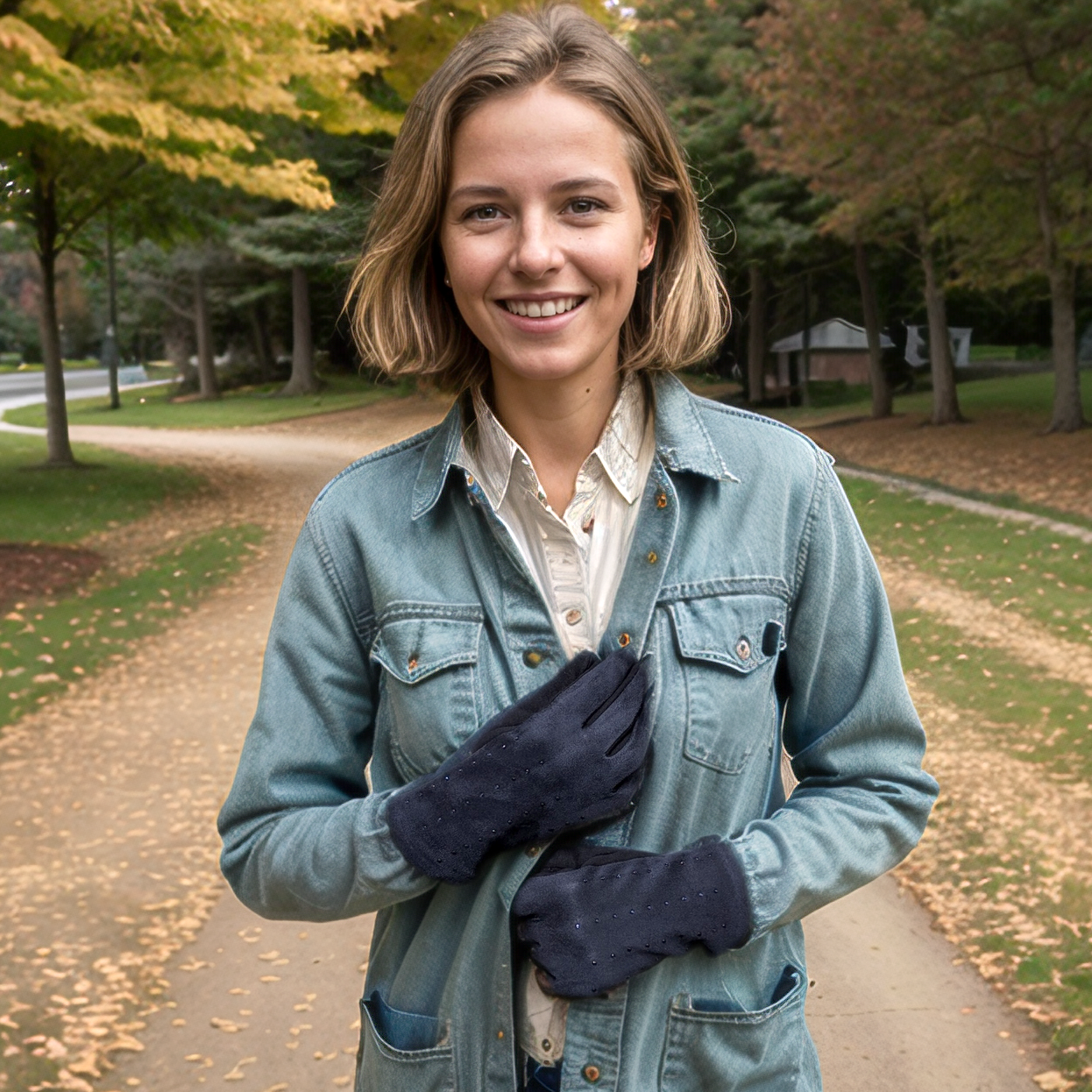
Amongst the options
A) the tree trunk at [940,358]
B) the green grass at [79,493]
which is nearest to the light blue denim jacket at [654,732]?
the green grass at [79,493]

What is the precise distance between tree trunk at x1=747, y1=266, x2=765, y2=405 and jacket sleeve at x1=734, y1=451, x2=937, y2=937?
27706mm

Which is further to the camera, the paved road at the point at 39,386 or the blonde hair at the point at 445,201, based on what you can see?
the paved road at the point at 39,386

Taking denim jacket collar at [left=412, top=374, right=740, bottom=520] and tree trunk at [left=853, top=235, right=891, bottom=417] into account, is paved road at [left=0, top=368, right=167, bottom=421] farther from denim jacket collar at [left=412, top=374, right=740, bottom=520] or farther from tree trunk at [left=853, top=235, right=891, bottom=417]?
denim jacket collar at [left=412, top=374, right=740, bottom=520]

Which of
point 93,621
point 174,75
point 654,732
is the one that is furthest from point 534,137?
point 174,75

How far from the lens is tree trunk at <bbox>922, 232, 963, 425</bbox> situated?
2270 centimetres

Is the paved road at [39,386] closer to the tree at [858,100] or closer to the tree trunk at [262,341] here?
the tree trunk at [262,341]

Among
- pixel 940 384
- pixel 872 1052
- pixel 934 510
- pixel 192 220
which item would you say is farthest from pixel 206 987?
pixel 940 384

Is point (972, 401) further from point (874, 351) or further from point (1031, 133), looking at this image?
point (1031, 133)

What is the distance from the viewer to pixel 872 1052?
13.0 ft

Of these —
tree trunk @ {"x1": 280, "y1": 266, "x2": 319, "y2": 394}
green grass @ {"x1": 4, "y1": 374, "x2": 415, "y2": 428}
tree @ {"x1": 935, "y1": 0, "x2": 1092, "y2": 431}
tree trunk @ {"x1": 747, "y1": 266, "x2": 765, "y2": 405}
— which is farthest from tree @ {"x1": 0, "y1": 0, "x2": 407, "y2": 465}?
tree trunk @ {"x1": 280, "y1": 266, "x2": 319, "y2": 394}

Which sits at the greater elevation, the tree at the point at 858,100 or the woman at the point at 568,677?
the tree at the point at 858,100

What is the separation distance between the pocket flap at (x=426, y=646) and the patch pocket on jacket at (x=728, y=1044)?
1.69 feet

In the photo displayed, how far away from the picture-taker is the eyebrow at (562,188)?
5.32ft

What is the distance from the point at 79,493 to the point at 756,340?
18.0m
